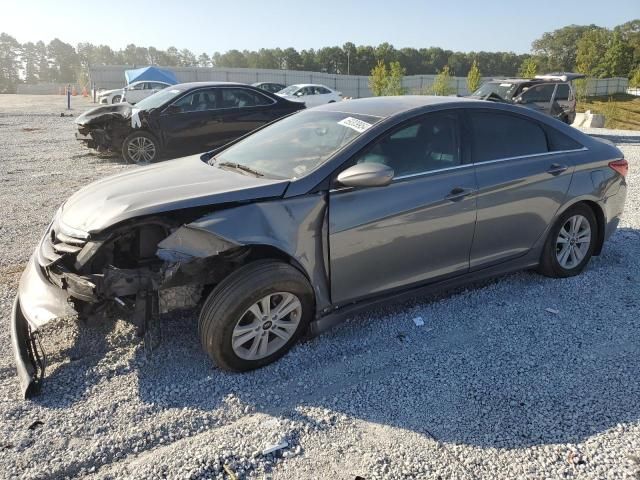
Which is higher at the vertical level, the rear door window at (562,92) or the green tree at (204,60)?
the green tree at (204,60)

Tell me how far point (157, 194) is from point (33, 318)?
1.02 meters

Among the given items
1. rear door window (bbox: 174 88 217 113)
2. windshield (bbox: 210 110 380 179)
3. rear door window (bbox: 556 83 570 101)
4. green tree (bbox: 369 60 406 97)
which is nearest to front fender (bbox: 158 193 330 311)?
windshield (bbox: 210 110 380 179)

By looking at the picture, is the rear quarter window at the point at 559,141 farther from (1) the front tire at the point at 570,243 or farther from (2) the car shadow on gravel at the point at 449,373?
(2) the car shadow on gravel at the point at 449,373

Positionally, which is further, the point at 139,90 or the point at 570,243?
the point at 139,90

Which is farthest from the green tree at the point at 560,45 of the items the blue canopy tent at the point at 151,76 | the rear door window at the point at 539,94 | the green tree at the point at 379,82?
the rear door window at the point at 539,94

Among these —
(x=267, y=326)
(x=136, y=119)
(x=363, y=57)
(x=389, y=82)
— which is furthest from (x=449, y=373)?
(x=363, y=57)

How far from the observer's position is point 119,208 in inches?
118

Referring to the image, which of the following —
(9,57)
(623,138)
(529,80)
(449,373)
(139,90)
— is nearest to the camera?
(449,373)

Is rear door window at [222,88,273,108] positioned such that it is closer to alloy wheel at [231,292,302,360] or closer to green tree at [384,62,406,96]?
alloy wheel at [231,292,302,360]

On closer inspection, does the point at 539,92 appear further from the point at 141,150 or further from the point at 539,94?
the point at 141,150

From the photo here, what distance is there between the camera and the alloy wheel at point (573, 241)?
4375 millimetres

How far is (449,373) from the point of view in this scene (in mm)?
3109

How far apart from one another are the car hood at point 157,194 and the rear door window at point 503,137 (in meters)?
1.63

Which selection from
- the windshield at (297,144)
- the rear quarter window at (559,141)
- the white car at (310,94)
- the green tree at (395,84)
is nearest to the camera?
the windshield at (297,144)
